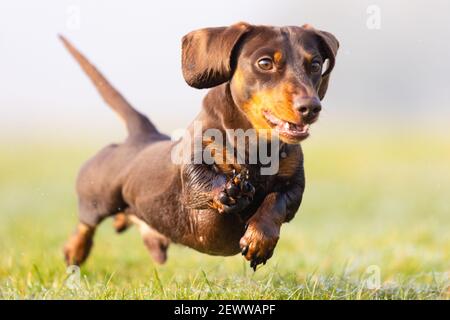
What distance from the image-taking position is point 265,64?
333cm

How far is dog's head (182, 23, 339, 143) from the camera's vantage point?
324 cm

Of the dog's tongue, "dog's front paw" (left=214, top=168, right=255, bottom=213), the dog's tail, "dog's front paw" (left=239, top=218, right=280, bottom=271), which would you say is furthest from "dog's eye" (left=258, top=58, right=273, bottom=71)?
the dog's tail

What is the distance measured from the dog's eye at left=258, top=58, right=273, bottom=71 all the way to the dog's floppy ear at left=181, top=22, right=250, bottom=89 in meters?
0.14

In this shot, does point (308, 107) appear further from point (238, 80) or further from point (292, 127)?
point (238, 80)

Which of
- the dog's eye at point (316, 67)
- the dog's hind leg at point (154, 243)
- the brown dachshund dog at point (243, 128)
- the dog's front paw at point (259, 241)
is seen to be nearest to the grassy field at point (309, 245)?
the dog's hind leg at point (154, 243)

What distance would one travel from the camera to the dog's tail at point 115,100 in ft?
15.5

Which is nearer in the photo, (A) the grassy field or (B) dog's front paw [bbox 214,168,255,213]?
(B) dog's front paw [bbox 214,168,255,213]

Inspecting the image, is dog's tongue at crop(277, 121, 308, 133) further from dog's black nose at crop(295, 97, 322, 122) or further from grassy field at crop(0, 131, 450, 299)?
grassy field at crop(0, 131, 450, 299)

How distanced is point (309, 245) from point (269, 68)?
11.1 ft

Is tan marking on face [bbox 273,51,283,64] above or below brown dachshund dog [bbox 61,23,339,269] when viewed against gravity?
above

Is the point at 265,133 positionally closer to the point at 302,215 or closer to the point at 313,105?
the point at 313,105

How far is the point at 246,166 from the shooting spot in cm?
356
